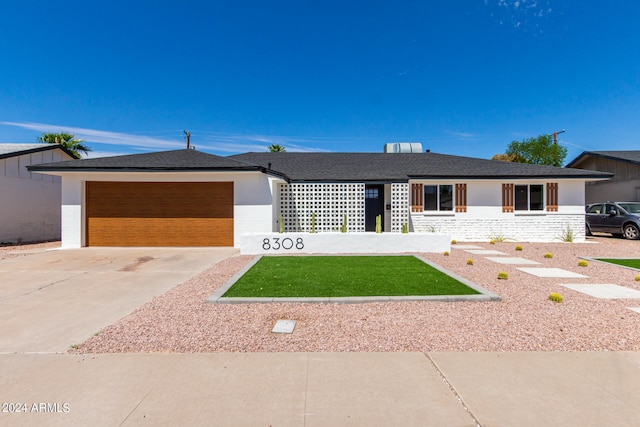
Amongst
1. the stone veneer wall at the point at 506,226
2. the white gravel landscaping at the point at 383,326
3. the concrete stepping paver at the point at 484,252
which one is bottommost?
the white gravel landscaping at the point at 383,326

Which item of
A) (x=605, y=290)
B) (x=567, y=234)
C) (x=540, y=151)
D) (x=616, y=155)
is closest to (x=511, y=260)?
(x=605, y=290)

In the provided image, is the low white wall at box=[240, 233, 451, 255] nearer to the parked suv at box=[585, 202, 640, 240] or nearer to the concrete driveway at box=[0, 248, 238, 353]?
the concrete driveway at box=[0, 248, 238, 353]

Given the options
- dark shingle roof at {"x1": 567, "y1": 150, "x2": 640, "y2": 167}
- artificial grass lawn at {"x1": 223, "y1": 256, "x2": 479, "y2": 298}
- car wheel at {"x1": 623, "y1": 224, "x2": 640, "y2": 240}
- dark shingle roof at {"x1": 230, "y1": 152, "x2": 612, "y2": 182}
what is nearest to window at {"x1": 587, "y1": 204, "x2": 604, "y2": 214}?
car wheel at {"x1": 623, "y1": 224, "x2": 640, "y2": 240}

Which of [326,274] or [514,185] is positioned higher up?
[514,185]

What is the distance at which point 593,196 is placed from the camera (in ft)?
71.6

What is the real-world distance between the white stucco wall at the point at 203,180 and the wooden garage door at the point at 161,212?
8.6 inches

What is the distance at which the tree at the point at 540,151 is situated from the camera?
29.7 meters

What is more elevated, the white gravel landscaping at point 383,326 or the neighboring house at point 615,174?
the neighboring house at point 615,174

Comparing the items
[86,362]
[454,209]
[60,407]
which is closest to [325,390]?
[60,407]

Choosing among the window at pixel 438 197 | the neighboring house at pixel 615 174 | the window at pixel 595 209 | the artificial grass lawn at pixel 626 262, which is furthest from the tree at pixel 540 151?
the artificial grass lawn at pixel 626 262

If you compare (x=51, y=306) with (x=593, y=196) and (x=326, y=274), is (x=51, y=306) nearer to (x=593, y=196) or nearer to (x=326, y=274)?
(x=326, y=274)

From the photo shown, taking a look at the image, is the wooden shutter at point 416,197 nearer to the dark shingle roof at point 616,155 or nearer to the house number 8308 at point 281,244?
the house number 8308 at point 281,244

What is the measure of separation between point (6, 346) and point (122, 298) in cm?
193

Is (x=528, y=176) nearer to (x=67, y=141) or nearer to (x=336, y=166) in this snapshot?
(x=336, y=166)
